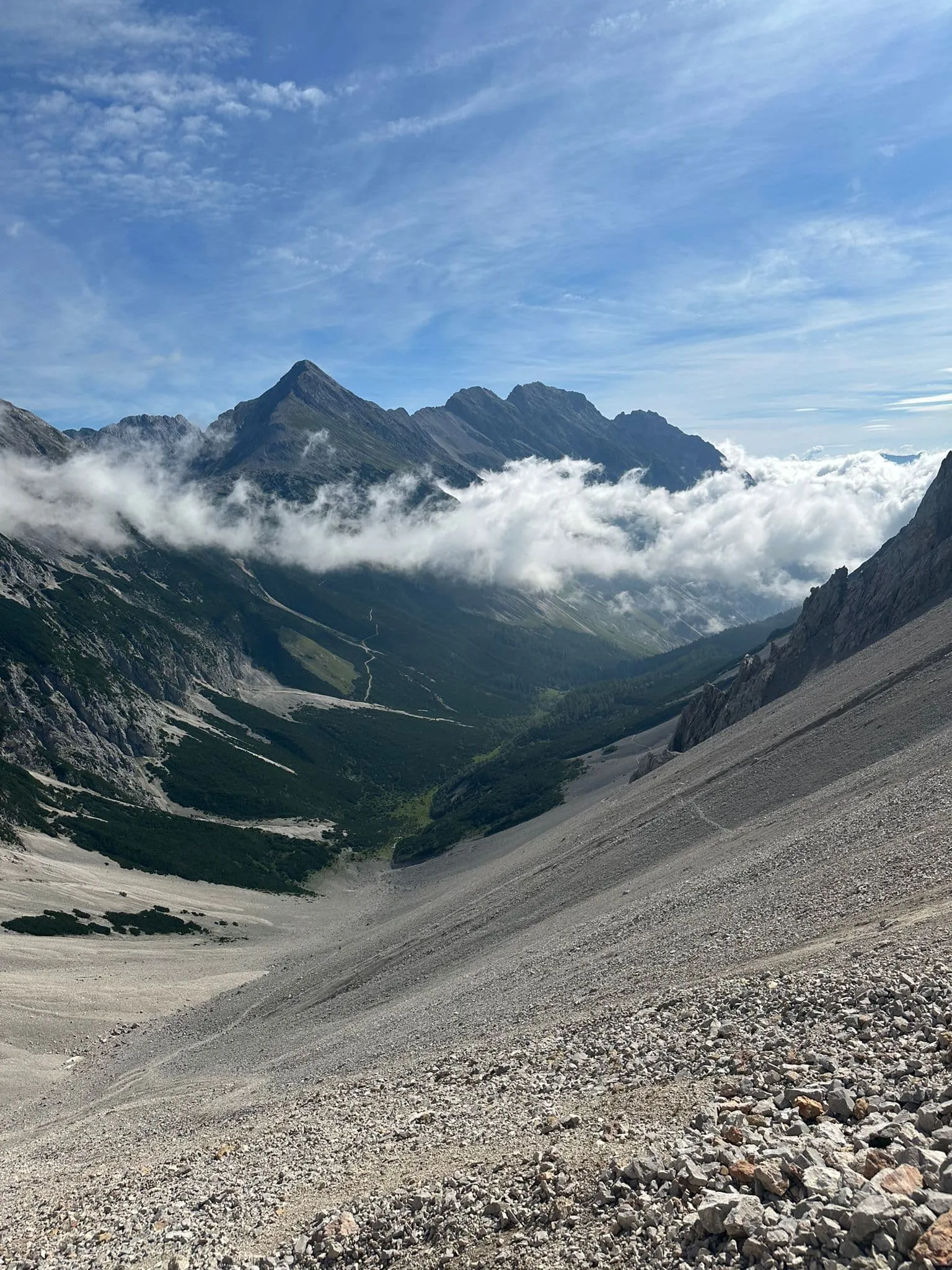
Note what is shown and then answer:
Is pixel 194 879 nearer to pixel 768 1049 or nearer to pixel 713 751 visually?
pixel 713 751

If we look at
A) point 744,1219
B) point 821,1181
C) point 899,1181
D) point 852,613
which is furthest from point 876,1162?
point 852,613

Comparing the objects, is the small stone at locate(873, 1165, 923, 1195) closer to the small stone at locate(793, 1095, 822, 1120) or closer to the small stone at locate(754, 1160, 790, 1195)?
the small stone at locate(754, 1160, 790, 1195)

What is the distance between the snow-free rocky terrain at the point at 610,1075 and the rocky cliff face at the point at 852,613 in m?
36.8

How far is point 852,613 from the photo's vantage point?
11512cm

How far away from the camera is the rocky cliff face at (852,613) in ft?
331

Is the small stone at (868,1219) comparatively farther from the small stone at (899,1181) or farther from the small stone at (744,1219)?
the small stone at (744,1219)

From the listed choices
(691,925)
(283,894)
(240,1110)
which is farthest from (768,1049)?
(283,894)

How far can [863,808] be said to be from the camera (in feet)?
145

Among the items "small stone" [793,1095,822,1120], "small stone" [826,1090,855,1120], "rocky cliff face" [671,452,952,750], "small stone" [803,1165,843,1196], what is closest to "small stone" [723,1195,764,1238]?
"small stone" [803,1165,843,1196]

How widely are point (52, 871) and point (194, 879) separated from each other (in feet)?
108

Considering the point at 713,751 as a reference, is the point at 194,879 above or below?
below

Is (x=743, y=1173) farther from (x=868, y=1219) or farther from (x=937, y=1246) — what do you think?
(x=937, y=1246)

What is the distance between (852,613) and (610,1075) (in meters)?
108

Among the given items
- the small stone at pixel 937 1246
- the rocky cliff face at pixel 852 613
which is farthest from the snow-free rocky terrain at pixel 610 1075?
the rocky cliff face at pixel 852 613
